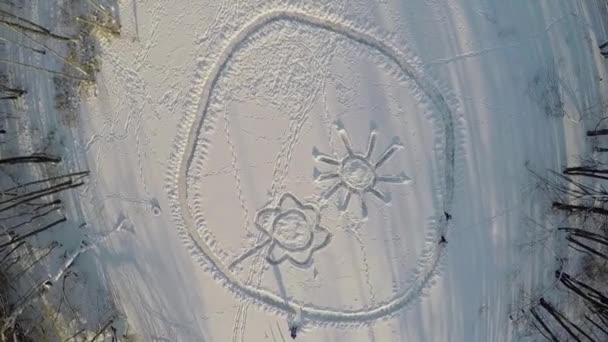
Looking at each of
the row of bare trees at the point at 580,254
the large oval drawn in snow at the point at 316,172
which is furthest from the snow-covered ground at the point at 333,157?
the row of bare trees at the point at 580,254

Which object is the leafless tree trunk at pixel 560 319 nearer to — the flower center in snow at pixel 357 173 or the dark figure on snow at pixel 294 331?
the flower center in snow at pixel 357 173

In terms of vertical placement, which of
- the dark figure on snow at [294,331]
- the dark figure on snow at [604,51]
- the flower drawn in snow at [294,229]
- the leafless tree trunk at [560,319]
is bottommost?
the leafless tree trunk at [560,319]

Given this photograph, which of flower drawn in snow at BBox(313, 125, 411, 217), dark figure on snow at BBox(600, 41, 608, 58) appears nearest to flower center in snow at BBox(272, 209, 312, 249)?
flower drawn in snow at BBox(313, 125, 411, 217)

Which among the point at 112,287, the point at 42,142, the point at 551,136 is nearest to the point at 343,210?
the point at 551,136

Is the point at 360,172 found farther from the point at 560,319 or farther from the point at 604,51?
the point at 604,51

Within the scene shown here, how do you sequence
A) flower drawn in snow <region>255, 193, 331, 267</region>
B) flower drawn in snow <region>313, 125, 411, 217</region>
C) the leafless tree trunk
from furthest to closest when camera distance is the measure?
1. flower drawn in snow <region>255, 193, 331, 267</region>
2. flower drawn in snow <region>313, 125, 411, 217</region>
3. the leafless tree trunk

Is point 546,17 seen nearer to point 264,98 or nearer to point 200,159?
point 264,98

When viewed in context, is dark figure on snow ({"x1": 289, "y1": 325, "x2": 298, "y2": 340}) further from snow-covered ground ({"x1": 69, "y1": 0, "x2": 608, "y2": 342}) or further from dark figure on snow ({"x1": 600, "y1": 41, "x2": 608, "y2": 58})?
dark figure on snow ({"x1": 600, "y1": 41, "x2": 608, "y2": 58})
